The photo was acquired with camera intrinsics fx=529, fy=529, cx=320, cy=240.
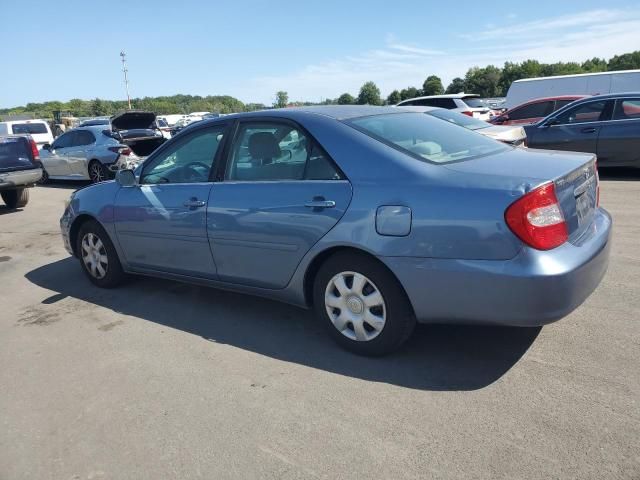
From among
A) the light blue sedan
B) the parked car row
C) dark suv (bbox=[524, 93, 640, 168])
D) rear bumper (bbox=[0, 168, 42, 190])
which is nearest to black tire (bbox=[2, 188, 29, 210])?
rear bumper (bbox=[0, 168, 42, 190])

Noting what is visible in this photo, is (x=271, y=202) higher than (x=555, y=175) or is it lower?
lower

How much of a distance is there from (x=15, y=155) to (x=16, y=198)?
1.31m

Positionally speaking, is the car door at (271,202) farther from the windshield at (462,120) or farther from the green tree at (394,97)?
the green tree at (394,97)

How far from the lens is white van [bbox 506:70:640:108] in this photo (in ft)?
55.7

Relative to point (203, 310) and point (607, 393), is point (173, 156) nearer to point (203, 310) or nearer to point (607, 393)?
point (203, 310)

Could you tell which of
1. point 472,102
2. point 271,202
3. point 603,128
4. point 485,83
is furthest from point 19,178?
point 485,83

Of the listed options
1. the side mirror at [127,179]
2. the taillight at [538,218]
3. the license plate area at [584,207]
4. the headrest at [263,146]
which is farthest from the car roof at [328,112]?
the license plate area at [584,207]

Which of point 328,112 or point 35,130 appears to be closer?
point 328,112

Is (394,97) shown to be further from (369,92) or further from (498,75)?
(498,75)

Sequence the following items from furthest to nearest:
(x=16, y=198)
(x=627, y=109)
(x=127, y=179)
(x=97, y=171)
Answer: (x=97, y=171) → (x=16, y=198) → (x=627, y=109) → (x=127, y=179)

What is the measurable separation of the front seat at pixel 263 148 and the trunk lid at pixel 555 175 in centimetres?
130

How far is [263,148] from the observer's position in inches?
153

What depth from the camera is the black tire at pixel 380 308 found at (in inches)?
125

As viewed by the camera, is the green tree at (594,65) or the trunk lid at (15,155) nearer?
the trunk lid at (15,155)
